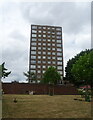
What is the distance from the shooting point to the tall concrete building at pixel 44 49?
104m

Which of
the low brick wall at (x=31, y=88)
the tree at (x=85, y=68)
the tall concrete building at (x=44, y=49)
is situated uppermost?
the tall concrete building at (x=44, y=49)

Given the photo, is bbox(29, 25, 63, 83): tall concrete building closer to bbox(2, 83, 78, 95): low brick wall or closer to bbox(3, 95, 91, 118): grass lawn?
bbox(2, 83, 78, 95): low brick wall

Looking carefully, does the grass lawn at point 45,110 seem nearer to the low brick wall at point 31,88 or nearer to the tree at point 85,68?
the tree at point 85,68

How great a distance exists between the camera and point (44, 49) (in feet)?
349

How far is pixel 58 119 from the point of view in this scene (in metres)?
10.3

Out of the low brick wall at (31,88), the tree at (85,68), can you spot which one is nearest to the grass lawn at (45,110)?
the tree at (85,68)

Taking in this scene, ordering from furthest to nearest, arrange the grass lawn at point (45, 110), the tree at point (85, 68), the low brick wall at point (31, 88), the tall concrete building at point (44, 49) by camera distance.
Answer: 1. the tall concrete building at point (44, 49)
2. the low brick wall at point (31, 88)
3. the tree at point (85, 68)
4. the grass lawn at point (45, 110)

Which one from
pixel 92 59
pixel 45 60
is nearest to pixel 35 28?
pixel 45 60

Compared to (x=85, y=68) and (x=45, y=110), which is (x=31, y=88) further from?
(x=45, y=110)

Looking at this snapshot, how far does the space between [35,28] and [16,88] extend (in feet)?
229

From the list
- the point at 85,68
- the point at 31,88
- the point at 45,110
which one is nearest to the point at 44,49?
the point at 31,88

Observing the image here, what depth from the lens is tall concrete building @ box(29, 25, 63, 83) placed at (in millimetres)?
103500

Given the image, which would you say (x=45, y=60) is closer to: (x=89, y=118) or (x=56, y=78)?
(x=56, y=78)

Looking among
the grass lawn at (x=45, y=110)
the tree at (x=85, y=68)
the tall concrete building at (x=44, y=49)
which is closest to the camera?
the grass lawn at (x=45, y=110)
